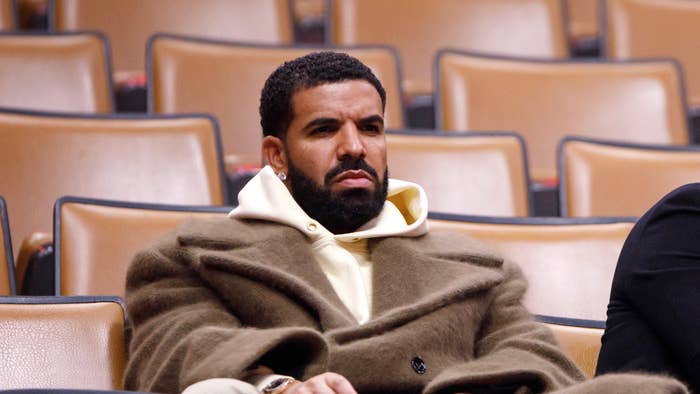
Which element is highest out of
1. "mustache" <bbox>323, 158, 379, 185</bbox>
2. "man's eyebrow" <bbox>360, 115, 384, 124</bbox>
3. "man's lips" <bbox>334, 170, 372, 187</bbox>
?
"man's eyebrow" <bbox>360, 115, 384, 124</bbox>

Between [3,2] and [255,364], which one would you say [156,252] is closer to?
[255,364]

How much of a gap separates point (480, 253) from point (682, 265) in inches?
6.0

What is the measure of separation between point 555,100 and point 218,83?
0.40m

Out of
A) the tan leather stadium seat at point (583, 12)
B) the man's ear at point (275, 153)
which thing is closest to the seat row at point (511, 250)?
the man's ear at point (275, 153)

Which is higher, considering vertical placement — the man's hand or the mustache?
the mustache

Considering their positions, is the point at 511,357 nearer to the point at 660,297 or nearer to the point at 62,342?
the point at 660,297

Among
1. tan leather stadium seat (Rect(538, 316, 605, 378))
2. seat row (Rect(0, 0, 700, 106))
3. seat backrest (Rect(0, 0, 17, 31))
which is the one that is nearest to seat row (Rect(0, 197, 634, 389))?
tan leather stadium seat (Rect(538, 316, 605, 378))

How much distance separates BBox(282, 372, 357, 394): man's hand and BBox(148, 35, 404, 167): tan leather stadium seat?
698 mm

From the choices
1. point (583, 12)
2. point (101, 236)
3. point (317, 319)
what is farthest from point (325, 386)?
point (583, 12)

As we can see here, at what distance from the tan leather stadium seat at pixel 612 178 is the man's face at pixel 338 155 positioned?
0.39m

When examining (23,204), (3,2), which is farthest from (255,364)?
(3,2)

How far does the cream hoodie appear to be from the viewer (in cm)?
82

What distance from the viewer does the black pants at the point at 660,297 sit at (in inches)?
29.0

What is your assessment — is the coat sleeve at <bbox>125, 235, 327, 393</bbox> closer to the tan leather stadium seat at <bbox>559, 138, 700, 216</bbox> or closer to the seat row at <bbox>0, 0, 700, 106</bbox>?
the tan leather stadium seat at <bbox>559, 138, 700, 216</bbox>
